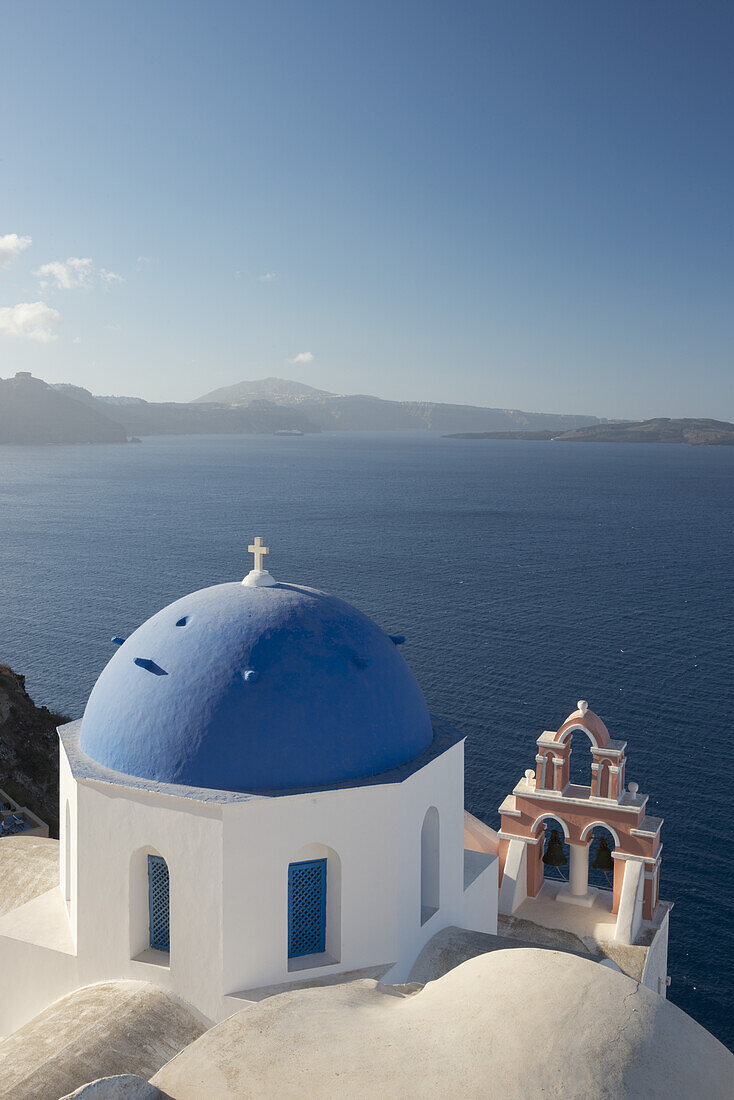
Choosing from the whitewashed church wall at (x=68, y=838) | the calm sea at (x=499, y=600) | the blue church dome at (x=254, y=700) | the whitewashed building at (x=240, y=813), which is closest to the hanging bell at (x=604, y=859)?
the whitewashed building at (x=240, y=813)

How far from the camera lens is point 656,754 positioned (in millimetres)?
37125

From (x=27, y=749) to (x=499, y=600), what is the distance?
36.7m

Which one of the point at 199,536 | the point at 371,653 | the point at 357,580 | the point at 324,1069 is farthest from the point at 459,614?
the point at 324,1069

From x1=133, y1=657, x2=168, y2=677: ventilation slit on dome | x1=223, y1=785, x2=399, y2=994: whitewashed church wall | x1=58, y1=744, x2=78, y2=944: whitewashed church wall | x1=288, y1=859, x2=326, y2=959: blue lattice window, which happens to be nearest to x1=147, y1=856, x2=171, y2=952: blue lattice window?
x1=58, y1=744, x2=78, y2=944: whitewashed church wall

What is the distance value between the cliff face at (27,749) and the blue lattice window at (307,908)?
22590 mm

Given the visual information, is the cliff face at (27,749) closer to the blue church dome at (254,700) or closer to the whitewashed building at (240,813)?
the whitewashed building at (240,813)

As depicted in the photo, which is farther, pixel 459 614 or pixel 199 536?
pixel 199 536

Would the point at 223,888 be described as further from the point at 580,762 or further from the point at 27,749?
the point at 580,762

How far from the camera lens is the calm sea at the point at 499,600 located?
33875mm

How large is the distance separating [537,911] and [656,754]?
22.3 metres

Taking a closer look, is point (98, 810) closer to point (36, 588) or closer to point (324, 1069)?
point (324, 1069)

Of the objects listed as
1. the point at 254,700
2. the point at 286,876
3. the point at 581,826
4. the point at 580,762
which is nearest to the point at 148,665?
the point at 254,700

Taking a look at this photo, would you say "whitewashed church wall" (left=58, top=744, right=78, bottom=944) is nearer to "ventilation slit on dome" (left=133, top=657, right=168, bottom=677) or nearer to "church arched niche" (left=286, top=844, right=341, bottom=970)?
"ventilation slit on dome" (left=133, top=657, right=168, bottom=677)

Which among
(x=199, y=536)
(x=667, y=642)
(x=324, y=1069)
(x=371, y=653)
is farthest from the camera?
(x=199, y=536)
